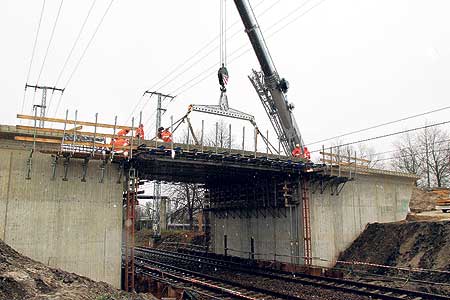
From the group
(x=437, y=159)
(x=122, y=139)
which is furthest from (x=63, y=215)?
(x=437, y=159)

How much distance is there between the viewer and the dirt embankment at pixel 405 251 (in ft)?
60.8

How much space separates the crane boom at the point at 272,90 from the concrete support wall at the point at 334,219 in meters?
3.84

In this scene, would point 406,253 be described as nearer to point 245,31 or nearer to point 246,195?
point 246,195

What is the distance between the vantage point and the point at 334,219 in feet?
78.4

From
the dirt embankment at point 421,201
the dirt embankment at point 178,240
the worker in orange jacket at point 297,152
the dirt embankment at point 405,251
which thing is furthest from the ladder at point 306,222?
the dirt embankment at point 178,240

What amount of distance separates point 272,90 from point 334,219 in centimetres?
858

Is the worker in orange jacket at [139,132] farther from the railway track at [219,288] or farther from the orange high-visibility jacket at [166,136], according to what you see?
the railway track at [219,288]

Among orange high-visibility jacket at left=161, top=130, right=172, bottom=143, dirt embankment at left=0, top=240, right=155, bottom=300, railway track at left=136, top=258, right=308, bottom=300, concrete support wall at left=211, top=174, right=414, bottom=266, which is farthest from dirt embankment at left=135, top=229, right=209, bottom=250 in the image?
dirt embankment at left=0, top=240, right=155, bottom=300

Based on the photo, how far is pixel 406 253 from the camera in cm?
2120

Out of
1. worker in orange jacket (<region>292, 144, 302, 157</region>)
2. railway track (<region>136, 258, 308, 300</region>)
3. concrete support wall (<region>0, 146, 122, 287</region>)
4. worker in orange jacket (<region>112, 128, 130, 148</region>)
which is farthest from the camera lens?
worker in orange jacket (<region>292, 144, 302, 157</region>)

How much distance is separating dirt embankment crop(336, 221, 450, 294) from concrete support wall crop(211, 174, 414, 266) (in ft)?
3.17

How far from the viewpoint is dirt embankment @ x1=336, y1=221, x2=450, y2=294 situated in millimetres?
18531

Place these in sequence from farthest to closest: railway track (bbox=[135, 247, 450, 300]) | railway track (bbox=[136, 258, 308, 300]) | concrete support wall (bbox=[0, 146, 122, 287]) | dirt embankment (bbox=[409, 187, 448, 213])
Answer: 1. dirt embankment (bbox=[409, 187, 448, 213])
2. railway track (bbox=[135, 247, 450, 300])
3. railway track (bbox=[136, 258, 308, 300])
4. concrete support wall (bbox=[0, 146, 122, 287])

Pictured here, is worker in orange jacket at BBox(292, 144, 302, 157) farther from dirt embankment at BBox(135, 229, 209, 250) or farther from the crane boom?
dirt embankment at BBox(135, 229, 209, 250)
